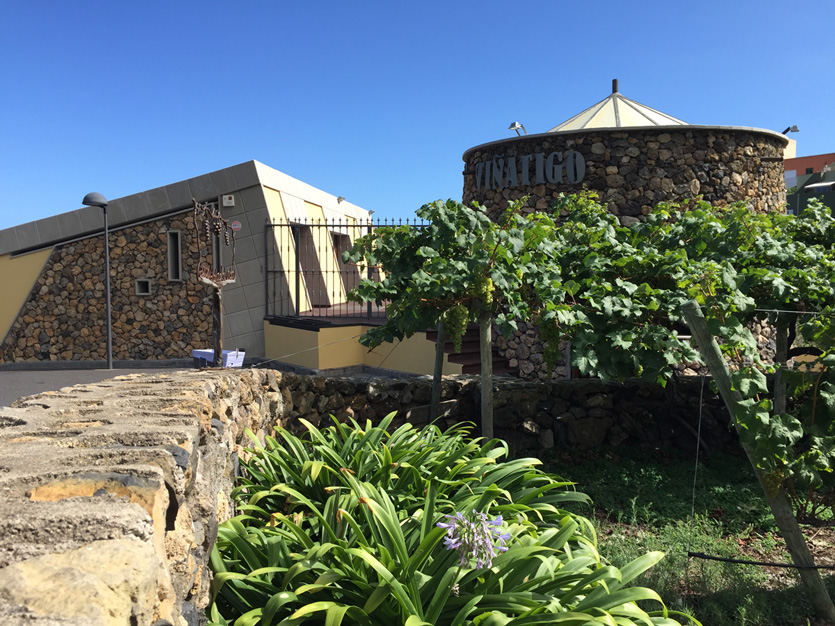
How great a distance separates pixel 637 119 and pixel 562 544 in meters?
8.75

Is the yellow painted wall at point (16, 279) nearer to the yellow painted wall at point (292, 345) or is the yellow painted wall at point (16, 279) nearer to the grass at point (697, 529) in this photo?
the yellow painted wall at point (292, 345)

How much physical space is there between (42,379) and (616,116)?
10.7m

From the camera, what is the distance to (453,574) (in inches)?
87.9

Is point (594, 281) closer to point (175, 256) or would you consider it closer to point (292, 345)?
point (292, 345)

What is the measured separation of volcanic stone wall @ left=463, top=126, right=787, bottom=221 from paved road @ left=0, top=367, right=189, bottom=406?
6.27 meters

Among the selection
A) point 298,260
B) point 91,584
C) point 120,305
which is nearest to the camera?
point 91,584

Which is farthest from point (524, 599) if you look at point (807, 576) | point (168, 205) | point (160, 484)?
point (168, 205)

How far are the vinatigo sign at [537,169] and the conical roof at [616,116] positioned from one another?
1034 mm

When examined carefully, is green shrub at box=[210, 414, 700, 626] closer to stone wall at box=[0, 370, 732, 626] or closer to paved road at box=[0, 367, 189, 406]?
stone wall at box=[0, 370, 732, 626]

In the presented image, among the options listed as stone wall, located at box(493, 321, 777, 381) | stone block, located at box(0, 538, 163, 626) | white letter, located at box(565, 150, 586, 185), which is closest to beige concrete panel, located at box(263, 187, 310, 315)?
stone wall, located at box(493, 321, 777, 381)

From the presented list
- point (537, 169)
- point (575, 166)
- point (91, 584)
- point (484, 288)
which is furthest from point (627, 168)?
point (91, 584)

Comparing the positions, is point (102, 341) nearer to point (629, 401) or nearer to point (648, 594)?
point (629, 401)

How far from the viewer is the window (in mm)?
12398

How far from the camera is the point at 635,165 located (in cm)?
873
